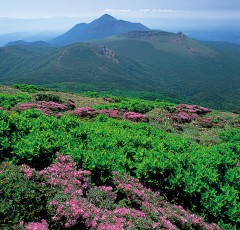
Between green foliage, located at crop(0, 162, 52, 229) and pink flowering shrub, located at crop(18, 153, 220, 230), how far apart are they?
26 centimetres

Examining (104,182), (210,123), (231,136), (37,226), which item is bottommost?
(210,123)

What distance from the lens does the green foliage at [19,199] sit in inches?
236

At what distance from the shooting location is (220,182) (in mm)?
9938

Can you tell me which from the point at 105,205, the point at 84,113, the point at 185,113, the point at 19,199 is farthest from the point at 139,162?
the point at 185,113

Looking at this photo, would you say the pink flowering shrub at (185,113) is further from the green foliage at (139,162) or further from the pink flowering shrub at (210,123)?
the green foliage at (139,162)

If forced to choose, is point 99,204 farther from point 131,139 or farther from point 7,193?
point 131,139

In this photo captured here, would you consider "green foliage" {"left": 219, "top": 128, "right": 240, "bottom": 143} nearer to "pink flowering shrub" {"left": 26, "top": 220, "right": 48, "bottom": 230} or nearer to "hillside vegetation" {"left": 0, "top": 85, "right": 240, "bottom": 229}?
"hillside vegetation" {"left": 0, "top": 85, "right": 240, "bottom": 229}

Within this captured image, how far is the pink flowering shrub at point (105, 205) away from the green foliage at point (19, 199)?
261 millimetres

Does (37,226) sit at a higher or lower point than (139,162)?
higher

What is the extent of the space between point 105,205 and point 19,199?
2305 mm

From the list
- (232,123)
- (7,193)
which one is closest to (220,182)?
(7,193)

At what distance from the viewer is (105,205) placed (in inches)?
295

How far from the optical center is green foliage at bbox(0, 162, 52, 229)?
6001 mm

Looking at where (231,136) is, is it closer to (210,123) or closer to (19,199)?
(210,123)
